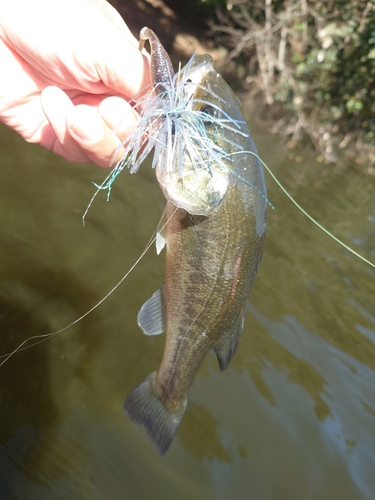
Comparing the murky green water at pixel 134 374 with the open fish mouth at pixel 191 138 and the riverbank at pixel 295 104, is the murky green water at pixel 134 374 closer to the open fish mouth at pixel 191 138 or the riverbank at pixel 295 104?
the open fish mouth at pixel 191 138

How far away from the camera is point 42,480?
2.09 m

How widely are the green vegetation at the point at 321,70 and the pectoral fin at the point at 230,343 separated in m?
8.80

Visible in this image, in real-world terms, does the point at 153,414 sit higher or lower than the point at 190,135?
lower

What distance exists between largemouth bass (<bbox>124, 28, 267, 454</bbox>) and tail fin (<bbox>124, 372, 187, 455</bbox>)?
320 millimetres

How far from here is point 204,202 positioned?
1558mm

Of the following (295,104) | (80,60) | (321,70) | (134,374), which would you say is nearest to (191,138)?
(80,60)

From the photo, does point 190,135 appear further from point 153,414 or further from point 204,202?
point 153,414

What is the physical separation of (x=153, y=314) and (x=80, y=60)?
1.23 meters

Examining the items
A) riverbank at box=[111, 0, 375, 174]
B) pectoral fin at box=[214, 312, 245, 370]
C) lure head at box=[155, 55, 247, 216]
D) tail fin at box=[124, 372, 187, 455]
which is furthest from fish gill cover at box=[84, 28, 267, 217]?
riverbank at box=[111, 0, 375, 174]

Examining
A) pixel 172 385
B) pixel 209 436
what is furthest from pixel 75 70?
pixel 209 436

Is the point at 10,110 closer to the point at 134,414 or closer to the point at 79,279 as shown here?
the point at 79,279

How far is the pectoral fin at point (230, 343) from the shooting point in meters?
1.79

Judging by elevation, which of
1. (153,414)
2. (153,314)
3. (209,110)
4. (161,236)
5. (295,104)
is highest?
(295,104)

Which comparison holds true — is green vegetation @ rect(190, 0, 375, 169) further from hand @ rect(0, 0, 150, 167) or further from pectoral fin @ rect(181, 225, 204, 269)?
pectoral fin @ rect(181, 225, 204, 269)
